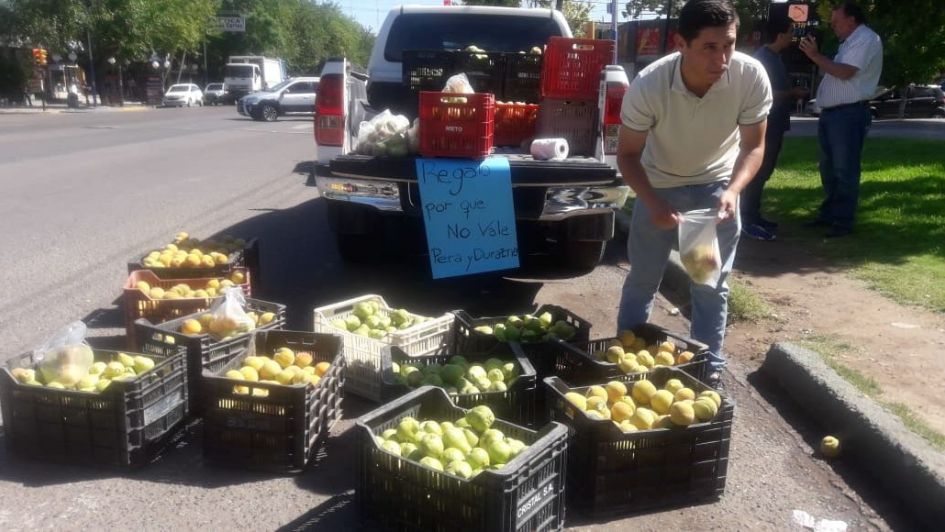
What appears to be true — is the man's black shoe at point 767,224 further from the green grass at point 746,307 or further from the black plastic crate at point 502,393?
the black plastic crate at point 502,393

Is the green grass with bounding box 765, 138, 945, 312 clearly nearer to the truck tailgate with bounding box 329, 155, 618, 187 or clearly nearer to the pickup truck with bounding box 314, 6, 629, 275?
the pickup truck with bounding box 314, 6, 629, 275

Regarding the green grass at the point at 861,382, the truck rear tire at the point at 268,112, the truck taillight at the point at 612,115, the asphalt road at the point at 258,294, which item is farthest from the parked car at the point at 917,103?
the green grass at the point at 861,382

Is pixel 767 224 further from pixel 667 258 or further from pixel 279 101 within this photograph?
pixel 279 101

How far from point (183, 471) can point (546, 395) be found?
158 cm

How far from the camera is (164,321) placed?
4.65 meters

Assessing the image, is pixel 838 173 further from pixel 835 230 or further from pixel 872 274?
pixel 872 274

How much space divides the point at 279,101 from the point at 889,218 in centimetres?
2883

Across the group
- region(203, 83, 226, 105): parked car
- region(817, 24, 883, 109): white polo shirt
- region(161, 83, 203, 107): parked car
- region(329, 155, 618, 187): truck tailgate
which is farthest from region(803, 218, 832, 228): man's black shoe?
region(203, 83, 226, 105): parked car

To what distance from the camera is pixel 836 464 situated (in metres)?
3.75

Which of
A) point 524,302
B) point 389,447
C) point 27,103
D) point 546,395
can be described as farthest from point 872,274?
point 27,103

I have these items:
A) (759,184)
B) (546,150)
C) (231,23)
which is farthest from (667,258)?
(231,23)

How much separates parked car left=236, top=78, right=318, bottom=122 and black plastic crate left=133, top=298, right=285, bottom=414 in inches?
1177

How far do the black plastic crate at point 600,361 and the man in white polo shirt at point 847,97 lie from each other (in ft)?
14.0

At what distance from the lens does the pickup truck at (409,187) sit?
17.6 feet
